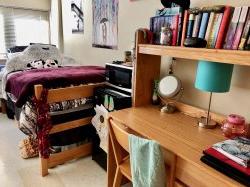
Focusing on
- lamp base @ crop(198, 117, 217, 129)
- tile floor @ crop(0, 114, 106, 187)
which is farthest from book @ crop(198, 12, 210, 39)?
tile floor @ crop(0, 114, 106, 187)

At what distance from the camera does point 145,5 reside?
2070 mm

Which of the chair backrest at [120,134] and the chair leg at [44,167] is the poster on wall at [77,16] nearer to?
the chair leg at [44,167]

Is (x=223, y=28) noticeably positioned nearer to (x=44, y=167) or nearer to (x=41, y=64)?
(x=44, y=167)

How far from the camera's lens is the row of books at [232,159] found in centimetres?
90

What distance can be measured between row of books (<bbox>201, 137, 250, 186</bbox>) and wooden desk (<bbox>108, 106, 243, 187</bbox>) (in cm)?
3

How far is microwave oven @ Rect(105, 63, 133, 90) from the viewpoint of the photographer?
6.15 feet

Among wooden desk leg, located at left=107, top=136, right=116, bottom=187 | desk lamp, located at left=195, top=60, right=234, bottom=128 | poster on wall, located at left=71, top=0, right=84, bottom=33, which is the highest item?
poster on wall, located at left=71, top=0, right=84, bottom=33

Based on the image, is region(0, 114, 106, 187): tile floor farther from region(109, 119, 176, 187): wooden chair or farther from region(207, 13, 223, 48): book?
region(207, 13, 223, 48): book

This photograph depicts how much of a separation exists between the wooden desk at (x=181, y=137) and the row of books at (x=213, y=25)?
0.54 meters

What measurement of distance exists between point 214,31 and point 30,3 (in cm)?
378

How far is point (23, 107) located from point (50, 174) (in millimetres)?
686

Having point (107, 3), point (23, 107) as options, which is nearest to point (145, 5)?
point (107, 3)

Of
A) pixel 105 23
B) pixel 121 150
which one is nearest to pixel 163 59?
pixel 121 150

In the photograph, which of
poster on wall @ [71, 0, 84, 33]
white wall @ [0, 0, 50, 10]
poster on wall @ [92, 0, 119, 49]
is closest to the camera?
poster on wall @ [92, 0, 119, 49]
